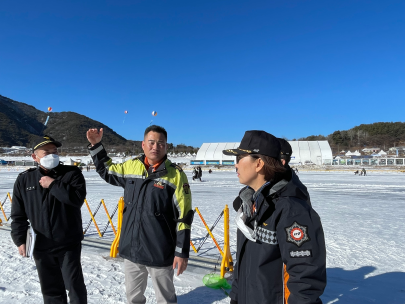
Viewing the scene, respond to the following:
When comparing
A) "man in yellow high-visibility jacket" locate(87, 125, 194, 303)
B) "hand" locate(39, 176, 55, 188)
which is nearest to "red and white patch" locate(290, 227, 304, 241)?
"man in yellow high-visibility jacket" locate(87, 125, 194, 303)

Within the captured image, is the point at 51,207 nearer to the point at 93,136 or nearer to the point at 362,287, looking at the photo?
the point at 93,136

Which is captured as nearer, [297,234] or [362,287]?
[297,234]

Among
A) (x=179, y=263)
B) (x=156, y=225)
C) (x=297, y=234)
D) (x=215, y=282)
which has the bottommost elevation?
(x=215, y=282)

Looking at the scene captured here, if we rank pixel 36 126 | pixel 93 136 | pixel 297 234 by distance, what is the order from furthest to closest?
A: 1. pixel 36 126
2. pixel 93 136
3. pixel 297 234

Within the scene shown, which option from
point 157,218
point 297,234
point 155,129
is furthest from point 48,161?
point 297,234

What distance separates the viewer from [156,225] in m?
2.66

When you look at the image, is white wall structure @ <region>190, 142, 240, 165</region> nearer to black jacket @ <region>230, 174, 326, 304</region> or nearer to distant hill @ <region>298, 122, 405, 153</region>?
distant hill @ <region>298, 122, 405, 153</region>

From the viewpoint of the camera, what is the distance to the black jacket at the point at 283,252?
1.40 meters

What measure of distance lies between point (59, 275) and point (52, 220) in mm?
646

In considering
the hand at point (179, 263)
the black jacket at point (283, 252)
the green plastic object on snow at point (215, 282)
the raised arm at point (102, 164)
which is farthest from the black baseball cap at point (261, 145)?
the green plastic object on snow at point (215, 282)

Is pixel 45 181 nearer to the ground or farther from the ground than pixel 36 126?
nearer to the ground

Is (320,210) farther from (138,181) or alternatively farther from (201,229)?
(138,181)

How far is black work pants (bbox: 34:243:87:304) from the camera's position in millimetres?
2787

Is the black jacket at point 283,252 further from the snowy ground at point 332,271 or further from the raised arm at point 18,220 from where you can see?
the raised arm at point 18,220
